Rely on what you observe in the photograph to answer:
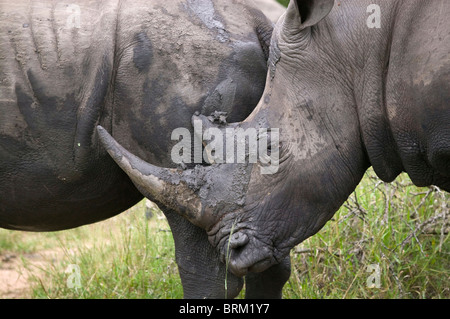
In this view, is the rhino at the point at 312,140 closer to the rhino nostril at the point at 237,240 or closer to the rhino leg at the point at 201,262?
the rhino nostril at the point at 237,240

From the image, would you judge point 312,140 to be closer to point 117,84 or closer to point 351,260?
point 117,84

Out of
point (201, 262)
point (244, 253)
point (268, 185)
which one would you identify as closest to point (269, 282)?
point (201, 262)

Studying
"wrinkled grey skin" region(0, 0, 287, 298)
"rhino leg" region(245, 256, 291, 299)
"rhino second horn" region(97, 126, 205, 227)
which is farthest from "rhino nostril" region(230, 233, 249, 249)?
"rhino leg" region(245, 256, 291, 299)

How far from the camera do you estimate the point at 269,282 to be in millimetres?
3912

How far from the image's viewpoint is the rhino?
2.88 m

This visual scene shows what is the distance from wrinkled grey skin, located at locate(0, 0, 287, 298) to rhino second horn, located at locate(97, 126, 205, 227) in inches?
6.0

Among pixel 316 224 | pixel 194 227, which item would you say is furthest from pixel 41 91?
pixel 316 224

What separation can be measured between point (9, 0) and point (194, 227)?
134 cm

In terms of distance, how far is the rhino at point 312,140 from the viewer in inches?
113

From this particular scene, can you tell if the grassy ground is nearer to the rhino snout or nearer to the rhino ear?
the rhino snout

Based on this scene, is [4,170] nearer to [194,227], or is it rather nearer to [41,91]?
[41,91]

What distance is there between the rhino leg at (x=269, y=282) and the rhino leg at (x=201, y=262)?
66cm

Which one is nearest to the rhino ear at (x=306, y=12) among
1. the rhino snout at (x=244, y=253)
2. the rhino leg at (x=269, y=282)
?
the rhino snout at (x=244, y=253)

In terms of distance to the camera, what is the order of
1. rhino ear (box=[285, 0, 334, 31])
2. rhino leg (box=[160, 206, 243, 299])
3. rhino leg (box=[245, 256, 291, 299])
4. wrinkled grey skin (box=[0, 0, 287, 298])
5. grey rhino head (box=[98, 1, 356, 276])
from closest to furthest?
rhino ear (box=[285, 0, 334, 31])
grey rhino head (box=[98, 1, 356, 276])
wrinkled grey skin (box=[0, 0, 287, 298])
rhino leg (box=[160, 206, 243, 299])
rhino leg (box=[245, 256, 291, 299])
